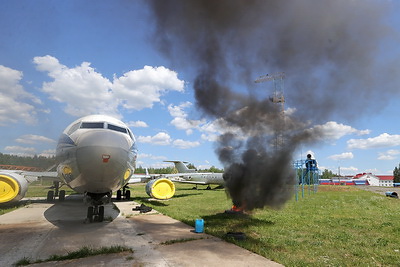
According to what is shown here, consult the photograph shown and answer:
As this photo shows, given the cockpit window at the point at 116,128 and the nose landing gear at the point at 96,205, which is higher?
the cockpit window at the point at 116,128

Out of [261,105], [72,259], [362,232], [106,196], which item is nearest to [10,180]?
[106,196]

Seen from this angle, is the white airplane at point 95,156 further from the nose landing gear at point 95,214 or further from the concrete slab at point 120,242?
the concrete slab at point 120,242

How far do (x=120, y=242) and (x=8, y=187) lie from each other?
33.6ft

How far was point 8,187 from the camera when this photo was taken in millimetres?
14031

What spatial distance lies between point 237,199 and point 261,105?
16.2 ft

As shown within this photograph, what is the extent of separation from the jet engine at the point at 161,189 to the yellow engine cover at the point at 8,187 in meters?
7.75

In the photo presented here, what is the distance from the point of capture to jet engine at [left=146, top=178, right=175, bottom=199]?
1710cm

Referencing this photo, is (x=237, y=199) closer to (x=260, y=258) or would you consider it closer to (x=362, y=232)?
(x=362, y=232)

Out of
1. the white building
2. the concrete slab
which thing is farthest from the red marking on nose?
the white building

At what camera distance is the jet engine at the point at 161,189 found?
1710 centimetres

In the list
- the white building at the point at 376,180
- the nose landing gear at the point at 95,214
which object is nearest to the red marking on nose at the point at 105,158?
the nose landing gear at the point at 95,214

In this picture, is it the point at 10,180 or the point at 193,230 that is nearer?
the point at 193,230

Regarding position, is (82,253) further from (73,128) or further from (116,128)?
(73,128)

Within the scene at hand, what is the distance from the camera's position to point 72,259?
639 centimetres
